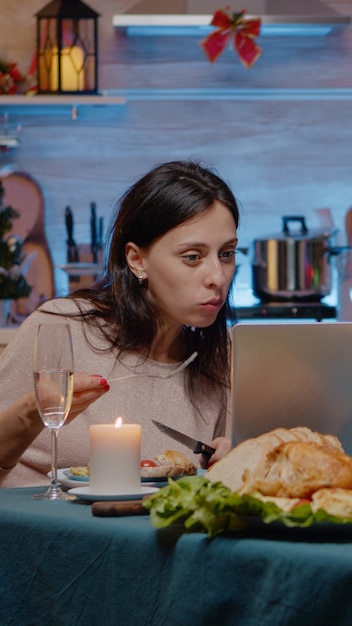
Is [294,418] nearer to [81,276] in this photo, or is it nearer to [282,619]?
[282,619]

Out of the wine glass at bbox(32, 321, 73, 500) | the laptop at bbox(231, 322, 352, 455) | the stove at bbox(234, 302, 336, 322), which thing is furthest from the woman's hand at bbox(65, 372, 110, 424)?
the stove at bbox(234, 302, 336, 322)

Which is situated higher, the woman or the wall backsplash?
the wall backsplash

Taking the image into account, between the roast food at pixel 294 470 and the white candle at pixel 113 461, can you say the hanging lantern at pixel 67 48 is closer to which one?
the white candle at pixel 113 461

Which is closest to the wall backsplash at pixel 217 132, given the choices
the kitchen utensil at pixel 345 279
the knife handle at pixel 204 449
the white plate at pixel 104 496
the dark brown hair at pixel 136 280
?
the kitchen utensil at pixel 345 279

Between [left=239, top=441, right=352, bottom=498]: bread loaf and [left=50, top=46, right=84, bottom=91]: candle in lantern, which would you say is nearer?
[left=239, top=441, right=352, bottom=498]: bread loaf

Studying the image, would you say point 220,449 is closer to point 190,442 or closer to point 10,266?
point 190,442

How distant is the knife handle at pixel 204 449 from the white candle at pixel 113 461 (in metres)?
0.30

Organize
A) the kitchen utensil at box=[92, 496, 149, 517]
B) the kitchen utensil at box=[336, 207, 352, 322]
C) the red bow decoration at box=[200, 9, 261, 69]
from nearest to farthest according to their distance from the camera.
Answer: the kitchen utensil at box=[92, 496, 149, 517]
the red bow decoration at box=[200, 9, 261, 69]
the kitchen utensil at box=[336, 207, 352, 322]

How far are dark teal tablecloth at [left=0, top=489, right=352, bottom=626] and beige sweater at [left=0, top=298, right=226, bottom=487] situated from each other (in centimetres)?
73

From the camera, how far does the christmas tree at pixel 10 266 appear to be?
3672mm

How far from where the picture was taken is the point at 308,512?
33.2 inches

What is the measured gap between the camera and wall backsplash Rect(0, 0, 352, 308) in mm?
4004

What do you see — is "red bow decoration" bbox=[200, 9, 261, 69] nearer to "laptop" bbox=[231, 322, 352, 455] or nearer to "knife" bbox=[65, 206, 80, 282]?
"knife" bbox=[65, 206, 80, 282]

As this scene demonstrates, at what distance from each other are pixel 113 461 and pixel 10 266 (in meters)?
2.67
